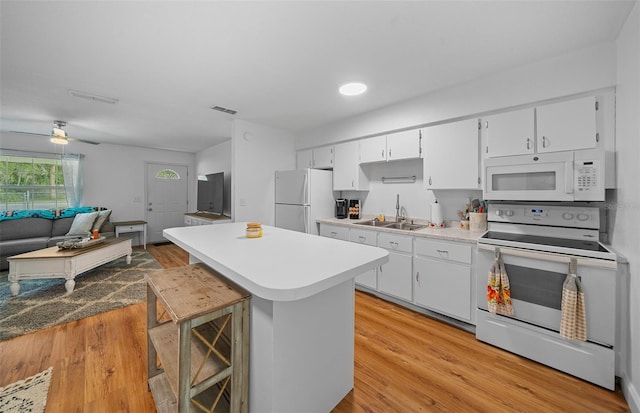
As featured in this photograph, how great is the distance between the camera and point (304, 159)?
4363 millimetres

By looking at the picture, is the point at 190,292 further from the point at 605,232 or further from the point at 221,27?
the point at 605,232

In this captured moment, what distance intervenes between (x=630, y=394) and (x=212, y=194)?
604 centimetres

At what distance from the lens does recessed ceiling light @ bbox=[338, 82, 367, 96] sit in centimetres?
252

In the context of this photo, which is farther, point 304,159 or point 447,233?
point 304,159

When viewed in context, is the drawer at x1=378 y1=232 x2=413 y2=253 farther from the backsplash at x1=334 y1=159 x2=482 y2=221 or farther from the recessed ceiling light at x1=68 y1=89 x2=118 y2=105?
the recessed ceiling light at x1=68 y1=89 x2=118 y2=105

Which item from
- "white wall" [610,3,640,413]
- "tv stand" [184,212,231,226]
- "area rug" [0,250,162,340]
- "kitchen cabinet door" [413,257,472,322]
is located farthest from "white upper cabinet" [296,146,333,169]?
"area rug" [0,250,162,340]

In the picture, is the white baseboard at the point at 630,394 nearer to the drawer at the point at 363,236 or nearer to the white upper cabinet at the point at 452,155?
the white upper cabinet at the point at 452,155

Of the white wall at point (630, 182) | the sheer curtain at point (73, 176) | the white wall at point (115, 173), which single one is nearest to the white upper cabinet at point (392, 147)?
the white wall at point (630, 182)

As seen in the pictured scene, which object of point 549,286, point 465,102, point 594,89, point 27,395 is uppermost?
point 465,102

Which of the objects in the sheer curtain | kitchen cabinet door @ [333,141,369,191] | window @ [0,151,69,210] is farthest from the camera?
the sheer curtain

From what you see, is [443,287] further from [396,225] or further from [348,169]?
[348,169]

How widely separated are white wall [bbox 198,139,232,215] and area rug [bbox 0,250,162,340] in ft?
7.06

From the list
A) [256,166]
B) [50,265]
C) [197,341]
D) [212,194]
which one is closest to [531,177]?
[197,341]

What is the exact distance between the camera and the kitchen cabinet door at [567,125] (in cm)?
190
